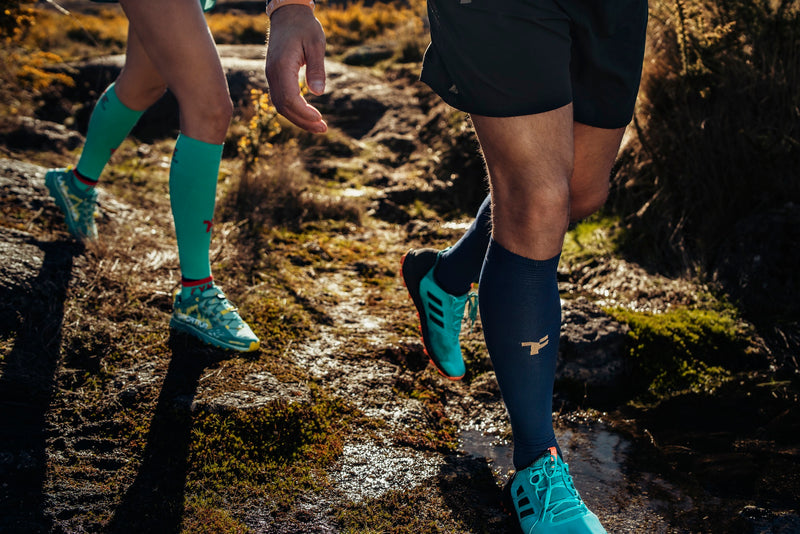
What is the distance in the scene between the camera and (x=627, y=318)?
93.8 inches

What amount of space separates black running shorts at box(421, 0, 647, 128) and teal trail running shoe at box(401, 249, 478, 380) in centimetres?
77

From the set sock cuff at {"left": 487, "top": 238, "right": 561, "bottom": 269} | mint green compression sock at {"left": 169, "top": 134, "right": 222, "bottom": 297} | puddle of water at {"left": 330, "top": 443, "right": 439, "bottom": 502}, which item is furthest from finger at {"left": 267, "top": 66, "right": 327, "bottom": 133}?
puddle of water at {"left": 330, "top": 443, "right": 439, "bottom": 502}

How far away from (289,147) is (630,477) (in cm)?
368

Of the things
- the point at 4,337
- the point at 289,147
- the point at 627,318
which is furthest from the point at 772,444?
the point at 289,147

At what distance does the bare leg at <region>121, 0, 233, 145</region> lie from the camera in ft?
5.87

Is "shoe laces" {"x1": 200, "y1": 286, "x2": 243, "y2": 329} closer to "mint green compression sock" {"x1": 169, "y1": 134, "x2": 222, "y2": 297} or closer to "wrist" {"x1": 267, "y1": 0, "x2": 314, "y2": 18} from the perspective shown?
"mint green compression sock" {"x1": 169, "y1": 134, "x2": 222, "y2": 297}

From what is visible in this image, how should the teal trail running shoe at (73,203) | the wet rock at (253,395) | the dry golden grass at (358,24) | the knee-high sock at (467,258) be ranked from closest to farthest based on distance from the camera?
the wet rock at (253,395) < the knee-high sock at (467,258) < the teal trail running shoe at (73,203) < the dry golden grass at (358,24)

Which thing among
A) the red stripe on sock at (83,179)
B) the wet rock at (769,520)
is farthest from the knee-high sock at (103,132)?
the wet rock at (769,520)

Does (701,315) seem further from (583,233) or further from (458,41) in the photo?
(458,41)

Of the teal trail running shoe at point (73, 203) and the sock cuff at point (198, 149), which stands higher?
the sock cuff at point (198, 149)

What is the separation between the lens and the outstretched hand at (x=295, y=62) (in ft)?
3.99

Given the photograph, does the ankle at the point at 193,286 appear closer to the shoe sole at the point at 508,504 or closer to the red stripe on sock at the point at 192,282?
the red stripe on sock at the point at 192,282

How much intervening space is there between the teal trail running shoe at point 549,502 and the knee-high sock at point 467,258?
2.14ft

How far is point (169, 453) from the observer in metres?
1.53
